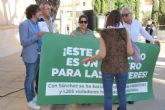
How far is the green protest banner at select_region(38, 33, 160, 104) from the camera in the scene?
6996 mm

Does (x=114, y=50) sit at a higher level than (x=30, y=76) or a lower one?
higher

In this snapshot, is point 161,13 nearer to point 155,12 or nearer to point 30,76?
point 155,12

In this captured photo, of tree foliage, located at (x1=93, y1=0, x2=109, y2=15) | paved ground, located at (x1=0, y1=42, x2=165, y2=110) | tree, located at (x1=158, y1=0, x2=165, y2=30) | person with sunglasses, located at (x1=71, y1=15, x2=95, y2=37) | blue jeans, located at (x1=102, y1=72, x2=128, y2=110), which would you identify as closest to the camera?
blue jeans, located at (x1=102, y1=72, x2=128, y2=110)

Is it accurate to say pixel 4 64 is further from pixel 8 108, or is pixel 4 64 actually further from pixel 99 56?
pixel 99 56

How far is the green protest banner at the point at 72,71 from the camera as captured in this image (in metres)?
7.00

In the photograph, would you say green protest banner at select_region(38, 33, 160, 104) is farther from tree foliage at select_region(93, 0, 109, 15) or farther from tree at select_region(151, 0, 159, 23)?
tree foliage at select_region(93, 0, 109, 15)

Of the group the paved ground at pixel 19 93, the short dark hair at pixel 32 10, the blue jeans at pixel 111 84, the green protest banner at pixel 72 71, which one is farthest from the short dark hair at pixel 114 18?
the paved ground at pixel 19 93

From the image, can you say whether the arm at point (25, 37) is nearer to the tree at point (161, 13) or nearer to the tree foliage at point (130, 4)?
the tree at point (161, 13)

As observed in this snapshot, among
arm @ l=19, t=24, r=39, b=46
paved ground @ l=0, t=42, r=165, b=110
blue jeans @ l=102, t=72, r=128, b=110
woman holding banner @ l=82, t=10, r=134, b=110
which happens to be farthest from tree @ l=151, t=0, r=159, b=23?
woman holding banner @ l=82, t=10, r=134, b=110

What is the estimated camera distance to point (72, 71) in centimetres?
729

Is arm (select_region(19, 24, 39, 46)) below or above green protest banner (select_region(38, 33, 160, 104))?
above

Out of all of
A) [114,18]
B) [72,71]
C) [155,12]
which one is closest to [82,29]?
[72,71]

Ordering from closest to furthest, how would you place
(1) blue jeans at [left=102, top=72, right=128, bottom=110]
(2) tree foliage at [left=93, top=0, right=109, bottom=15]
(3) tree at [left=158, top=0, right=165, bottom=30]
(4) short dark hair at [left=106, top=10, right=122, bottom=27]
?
(4) short dark hair at [left=106, top=10, right=122, bottom=27], (1) blue jeans at [left=102, top=72, right=128, bottom=110], (3) tree at [left=158, top=0, right=165, bottom=30], (2) tree foliage at [left=93, top=0, right=109, bottom=15]

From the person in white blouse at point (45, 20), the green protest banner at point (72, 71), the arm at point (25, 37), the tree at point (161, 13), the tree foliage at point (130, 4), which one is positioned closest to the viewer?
the arm at point (25, 37)
